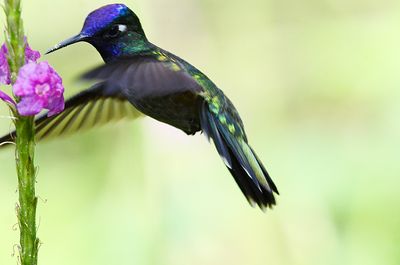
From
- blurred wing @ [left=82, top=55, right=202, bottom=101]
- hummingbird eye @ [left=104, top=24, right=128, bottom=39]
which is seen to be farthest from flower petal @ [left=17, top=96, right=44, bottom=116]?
hummingbird eye @ [left=104, top=24, right=128, bottom=39]

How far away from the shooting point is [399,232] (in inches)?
173

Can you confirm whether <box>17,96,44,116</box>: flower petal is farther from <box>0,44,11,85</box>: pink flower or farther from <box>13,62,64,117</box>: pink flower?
<box>0,44,11,85</box>: pink flower

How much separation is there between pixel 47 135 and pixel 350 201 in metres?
2.29

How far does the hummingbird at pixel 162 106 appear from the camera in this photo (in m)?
2.82

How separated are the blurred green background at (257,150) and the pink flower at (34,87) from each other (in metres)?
2.48

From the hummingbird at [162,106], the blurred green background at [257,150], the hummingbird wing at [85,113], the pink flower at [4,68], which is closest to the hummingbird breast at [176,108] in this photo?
the hummingbird at [162,106]

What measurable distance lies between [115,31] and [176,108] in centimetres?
39

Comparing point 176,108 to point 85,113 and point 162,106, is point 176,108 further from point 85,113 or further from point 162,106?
point 85,113

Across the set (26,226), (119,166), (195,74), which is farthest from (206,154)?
(26,226)

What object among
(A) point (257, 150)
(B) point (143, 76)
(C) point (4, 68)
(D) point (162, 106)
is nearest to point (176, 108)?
(D) point (162, 106)

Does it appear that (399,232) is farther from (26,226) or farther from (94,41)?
(26,226)

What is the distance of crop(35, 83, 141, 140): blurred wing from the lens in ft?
9.39

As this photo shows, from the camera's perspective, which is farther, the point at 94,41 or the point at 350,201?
the point at 350,201

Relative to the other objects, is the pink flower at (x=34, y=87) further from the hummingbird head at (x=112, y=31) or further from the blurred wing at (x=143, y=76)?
the hummingbird head at (x=112, y=31)
